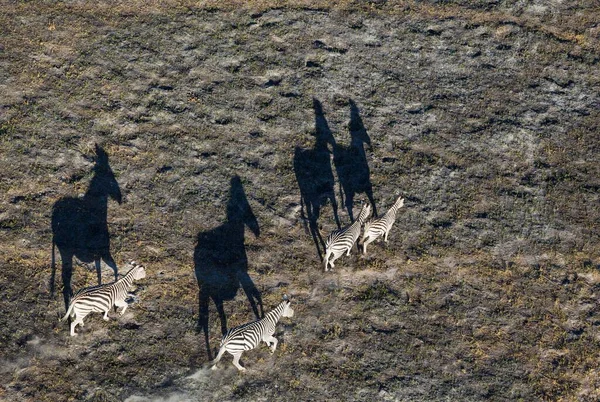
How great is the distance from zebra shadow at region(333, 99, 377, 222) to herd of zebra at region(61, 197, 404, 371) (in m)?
1.97

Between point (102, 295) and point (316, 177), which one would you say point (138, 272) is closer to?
point (102, 295)

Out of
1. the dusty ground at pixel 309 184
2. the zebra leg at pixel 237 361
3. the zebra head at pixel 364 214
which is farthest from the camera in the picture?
Answer: the zebra head at pixel 364 214

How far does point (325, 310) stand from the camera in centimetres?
2072

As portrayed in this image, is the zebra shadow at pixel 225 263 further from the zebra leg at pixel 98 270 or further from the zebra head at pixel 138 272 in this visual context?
the zebra leg at pixel 98 270

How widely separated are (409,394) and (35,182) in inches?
710

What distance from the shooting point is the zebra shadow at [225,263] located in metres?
20.4

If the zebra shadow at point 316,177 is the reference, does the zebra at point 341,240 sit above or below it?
below

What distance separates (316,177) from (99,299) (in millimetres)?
10784

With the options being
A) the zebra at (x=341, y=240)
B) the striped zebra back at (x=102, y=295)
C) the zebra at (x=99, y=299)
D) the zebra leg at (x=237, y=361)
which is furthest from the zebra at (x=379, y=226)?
the striped zebra back at (x=102, y=295)

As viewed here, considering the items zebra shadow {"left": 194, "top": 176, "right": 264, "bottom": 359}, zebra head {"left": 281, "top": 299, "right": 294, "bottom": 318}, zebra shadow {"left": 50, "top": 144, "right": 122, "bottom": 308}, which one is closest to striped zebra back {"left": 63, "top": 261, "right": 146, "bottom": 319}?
zebra shadow {"left": 50, "top": 144, "right": 122, "bottom": 308}

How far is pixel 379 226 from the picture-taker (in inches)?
838

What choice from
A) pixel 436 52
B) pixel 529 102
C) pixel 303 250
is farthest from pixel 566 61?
pixel 303 250

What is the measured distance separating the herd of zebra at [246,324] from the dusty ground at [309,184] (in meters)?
0.83

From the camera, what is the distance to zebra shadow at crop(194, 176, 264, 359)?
2038 centimetres
